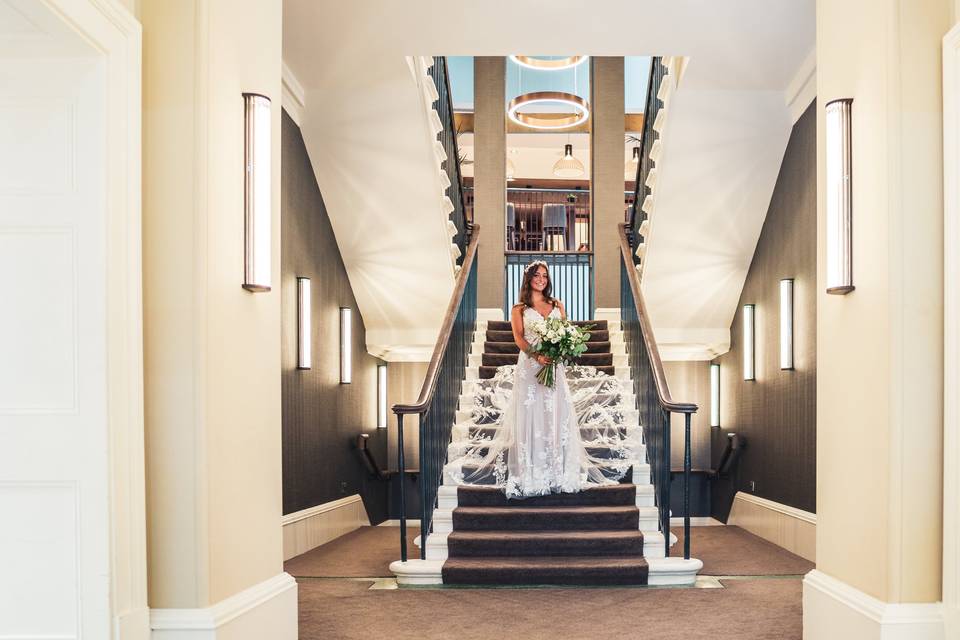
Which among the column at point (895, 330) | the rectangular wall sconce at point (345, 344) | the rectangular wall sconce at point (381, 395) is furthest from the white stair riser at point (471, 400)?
the column at point (895, 330)

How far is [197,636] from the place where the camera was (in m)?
2.99

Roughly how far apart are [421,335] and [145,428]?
608cm

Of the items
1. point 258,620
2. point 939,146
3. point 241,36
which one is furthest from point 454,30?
point 258,620

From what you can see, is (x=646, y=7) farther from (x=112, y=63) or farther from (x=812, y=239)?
(x=112, y=63)

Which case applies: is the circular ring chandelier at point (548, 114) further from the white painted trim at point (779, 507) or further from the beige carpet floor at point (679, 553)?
the beige carpet floor at point (679, 553)

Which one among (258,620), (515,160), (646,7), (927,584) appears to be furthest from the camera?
(515,160)

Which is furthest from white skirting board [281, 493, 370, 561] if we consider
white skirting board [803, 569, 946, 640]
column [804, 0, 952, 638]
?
column [804, 0, 952, 638]

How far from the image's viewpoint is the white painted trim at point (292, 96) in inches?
243

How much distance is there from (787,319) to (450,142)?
3.69 m

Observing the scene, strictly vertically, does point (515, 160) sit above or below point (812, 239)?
above

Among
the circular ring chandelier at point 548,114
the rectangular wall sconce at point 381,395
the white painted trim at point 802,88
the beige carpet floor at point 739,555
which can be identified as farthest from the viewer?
the circular ring chandelier at point 548,114

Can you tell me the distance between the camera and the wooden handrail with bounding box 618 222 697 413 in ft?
18.2

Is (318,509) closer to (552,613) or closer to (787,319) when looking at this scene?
(552,613)

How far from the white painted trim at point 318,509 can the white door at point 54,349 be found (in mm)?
3489
